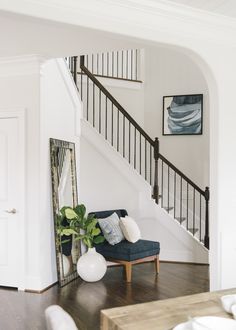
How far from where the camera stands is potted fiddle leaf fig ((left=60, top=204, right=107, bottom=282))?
4980mm

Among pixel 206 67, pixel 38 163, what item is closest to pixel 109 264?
pixel 38 163

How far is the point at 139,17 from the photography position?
2.94 m

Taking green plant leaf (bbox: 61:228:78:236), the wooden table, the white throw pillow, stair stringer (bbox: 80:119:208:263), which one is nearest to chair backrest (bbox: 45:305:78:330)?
the wooden table

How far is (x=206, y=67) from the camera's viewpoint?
3.38 m

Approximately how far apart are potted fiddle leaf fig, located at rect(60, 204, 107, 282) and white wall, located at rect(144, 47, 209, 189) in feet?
9.53

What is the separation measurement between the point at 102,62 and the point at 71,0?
17.1 ft

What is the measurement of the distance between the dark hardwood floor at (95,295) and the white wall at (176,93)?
7.69ft

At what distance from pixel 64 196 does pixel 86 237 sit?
2.03 ft

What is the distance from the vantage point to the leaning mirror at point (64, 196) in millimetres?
4961

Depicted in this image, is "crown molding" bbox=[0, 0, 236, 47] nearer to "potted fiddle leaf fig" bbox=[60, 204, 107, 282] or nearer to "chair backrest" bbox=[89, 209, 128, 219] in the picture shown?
"potted fiddle leaf fig" bbox=[60, 204, 107, 282]

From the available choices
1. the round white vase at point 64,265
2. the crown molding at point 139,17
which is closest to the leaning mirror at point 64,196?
the round white vase at point 64,265

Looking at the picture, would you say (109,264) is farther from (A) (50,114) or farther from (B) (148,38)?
(B) (148,38)

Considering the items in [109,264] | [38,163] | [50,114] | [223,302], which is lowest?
[109,264]

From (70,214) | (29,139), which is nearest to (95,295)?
(70,214)
